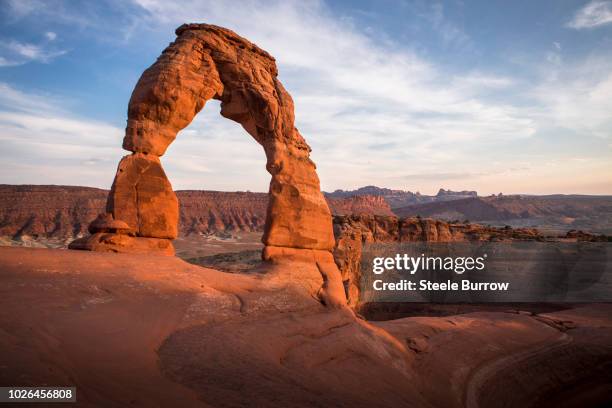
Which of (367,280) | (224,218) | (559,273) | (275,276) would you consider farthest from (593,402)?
(224,218)

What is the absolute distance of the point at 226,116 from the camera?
10.9 meters

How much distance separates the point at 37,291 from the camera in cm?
512

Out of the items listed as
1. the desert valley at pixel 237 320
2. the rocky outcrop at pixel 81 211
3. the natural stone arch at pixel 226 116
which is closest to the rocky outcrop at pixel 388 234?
the desert valley at pixel 237 320

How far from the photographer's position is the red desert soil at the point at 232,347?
3838 mm

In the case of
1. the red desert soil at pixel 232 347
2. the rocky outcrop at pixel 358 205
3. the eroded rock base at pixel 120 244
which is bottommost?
→ the red desert soil at pixel 232 347

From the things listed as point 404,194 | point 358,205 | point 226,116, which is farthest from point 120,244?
point 404,194

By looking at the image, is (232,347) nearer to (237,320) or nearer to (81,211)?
(237,320)

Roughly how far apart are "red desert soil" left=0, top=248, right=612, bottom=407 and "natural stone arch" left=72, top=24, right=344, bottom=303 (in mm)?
1289

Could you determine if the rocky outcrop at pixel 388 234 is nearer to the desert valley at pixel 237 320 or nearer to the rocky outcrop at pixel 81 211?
the desert valley at pixel 237 320

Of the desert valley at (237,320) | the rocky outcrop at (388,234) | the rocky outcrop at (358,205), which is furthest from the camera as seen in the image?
the rocky outcrop at (358,205)

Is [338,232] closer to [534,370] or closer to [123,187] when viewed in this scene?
[534,370]

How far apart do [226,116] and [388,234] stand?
19.5 m

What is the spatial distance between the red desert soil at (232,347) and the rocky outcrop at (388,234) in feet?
36.0

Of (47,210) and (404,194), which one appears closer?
(47,210)
